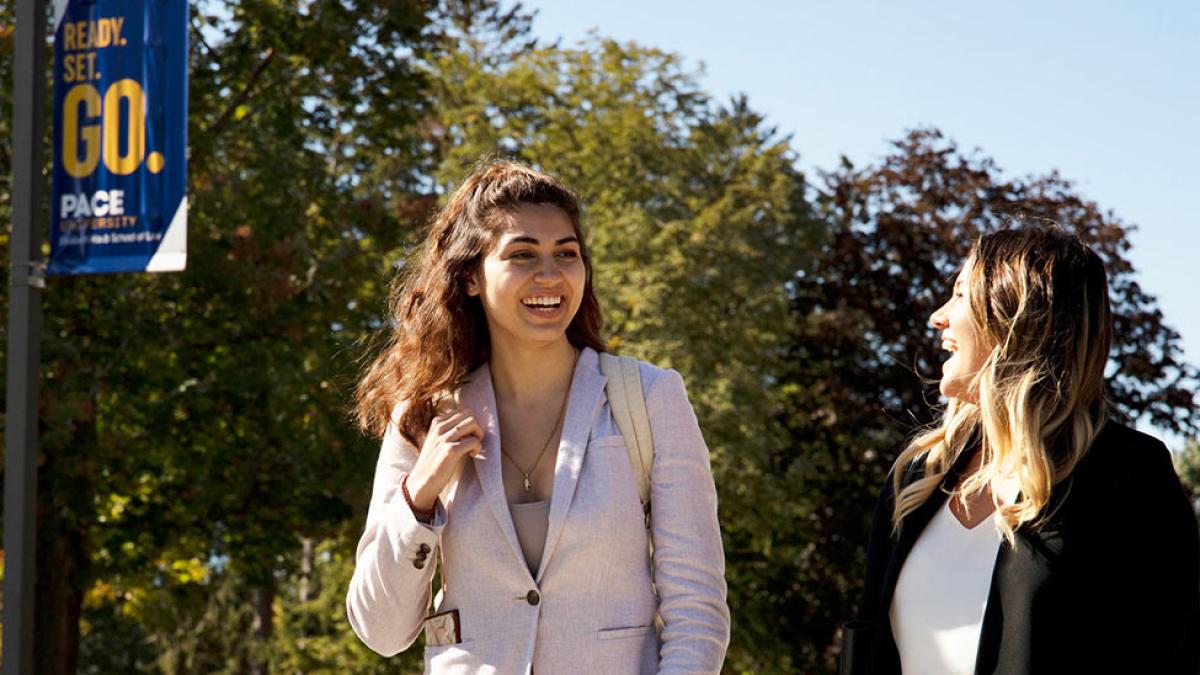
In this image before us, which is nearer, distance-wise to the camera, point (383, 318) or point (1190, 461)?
point (383, 318)

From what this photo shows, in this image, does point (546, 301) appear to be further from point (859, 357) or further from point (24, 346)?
point (859, 357)

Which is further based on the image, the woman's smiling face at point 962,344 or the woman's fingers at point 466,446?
the woman's fingers at point 466,446

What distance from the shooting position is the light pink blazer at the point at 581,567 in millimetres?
4066

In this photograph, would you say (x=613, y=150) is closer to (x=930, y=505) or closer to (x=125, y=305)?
(x=125, y=305)

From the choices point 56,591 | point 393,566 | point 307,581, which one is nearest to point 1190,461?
point 307,581

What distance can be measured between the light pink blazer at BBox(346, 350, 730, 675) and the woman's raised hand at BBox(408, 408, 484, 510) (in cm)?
6

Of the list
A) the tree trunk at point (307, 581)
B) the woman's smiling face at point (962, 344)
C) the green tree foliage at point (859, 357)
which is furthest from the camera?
the tree trunk at point (307, 581)

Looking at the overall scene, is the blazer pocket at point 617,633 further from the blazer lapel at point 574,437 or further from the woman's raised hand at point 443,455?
the woman's raised hand at point 443,455

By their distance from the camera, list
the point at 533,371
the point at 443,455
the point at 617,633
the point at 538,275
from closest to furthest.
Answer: the point at 617,633 → the point at 443,455 → the point at 538,275 → the point at 533,371

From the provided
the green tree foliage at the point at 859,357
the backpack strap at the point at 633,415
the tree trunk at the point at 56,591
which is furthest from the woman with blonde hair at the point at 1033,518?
the green tree foliage at the point at 859,357

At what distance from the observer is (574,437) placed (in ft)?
13.9

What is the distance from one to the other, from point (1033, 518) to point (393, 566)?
1.57 meters

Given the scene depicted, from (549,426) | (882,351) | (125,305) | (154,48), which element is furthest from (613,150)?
(549,426)

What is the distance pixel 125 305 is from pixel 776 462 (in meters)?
12.2
